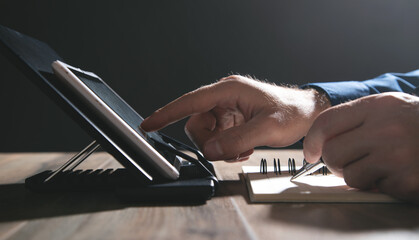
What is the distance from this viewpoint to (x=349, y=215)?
448mm

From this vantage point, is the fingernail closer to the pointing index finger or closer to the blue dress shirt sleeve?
the pointing index finger

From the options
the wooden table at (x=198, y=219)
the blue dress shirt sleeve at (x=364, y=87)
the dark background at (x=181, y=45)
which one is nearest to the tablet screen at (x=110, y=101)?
the wooden table at (x=198, y=219)

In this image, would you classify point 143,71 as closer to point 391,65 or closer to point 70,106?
point 391,65

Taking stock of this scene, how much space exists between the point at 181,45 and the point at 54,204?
7.08ft

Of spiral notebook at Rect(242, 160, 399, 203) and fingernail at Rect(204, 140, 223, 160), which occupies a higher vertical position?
fingernail at Rect(204, 140, 223, 160)

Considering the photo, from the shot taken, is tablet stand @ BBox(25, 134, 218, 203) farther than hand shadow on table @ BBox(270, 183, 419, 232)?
Yes

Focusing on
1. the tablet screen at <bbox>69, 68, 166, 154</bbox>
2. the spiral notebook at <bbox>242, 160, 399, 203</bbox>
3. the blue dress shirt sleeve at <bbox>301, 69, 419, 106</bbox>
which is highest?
the tablet screen at <bbox>69, 68, 166, 154</bbox>

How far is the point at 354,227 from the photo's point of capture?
0.40 metres

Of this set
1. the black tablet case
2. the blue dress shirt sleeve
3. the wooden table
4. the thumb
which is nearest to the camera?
the wooden table

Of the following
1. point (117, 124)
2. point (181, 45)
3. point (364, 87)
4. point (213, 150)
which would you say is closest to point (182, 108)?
point (213, 150)

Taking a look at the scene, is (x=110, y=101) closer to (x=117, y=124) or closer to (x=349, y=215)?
(x=117, y=124)

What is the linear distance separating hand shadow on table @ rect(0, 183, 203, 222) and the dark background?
200cm

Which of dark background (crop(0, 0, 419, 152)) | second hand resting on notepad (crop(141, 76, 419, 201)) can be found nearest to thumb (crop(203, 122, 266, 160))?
second hand resting on notepad (crop(141, 76, 419, 201))

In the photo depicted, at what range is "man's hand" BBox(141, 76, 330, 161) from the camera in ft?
2.29
